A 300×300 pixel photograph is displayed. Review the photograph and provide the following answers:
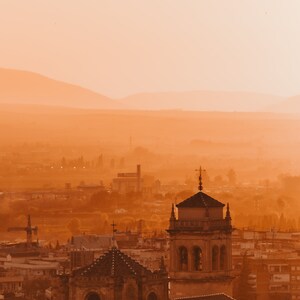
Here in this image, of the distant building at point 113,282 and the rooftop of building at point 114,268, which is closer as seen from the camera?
the distant building at point 113,282

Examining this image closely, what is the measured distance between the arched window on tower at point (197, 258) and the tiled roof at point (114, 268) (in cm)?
541

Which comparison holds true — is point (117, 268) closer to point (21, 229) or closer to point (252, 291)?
point (252, 291)

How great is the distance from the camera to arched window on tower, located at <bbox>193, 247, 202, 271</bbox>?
70875 millimetres

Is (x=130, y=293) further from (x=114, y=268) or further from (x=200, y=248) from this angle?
(x=200, y=248)

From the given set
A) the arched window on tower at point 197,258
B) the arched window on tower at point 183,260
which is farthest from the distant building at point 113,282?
the arched window on tower at point 197,258

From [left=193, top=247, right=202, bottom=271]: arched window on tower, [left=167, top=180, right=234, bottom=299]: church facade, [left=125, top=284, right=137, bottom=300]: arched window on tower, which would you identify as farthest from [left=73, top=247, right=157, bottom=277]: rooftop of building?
[left=193, top=247, right=202, bottom=271]: arched window on tower

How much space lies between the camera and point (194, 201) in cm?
7181

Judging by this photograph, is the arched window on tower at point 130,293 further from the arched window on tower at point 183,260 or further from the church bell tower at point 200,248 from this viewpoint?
the arched window on tower at point 183,260

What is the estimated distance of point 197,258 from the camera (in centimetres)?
7100

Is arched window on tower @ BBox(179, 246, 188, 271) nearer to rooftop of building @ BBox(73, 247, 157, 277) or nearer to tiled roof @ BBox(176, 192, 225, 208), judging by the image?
tiled roof @ BBox(176, 192, 225, 208)

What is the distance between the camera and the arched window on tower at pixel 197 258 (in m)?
70.9

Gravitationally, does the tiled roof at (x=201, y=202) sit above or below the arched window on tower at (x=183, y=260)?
above

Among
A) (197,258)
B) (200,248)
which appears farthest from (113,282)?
(200,248)

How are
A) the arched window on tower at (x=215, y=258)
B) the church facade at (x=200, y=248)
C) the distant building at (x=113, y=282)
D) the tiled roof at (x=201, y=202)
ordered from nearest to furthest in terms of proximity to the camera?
the distant building at (x=113, y=282)
the church facade at (x=200, y=248)
the arched window on tower at (x=215, y=258)
the tiled roof at (x=201, y=202)
